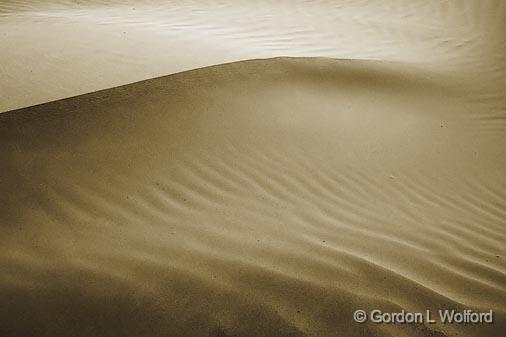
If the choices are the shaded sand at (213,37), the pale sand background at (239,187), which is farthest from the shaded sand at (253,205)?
the shaded sand at (213,37)

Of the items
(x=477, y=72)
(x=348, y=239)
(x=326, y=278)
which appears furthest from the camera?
(x=477, y=72)

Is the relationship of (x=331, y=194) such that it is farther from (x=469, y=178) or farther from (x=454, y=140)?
(x=454, y=140)

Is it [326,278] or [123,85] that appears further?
[123,85]

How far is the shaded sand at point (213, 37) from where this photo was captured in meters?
4.03

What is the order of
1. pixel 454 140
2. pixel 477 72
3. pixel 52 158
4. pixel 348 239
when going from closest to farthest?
1. pixel 348 239
2. pixel 52 158
3. pixel 454 140
4. pixel 477 72

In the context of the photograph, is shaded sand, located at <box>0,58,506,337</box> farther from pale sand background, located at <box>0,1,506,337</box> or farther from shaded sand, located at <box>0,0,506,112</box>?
shaded sand, located at <box>0,0,506,112</box>

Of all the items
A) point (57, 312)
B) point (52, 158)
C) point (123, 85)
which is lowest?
point (57, 312)

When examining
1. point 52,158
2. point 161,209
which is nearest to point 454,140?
point 161,209

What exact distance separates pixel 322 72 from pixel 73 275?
337cm

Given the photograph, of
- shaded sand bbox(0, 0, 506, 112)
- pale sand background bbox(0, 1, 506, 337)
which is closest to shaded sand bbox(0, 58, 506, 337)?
pale sand background bbox(0, 1, 506, 337)

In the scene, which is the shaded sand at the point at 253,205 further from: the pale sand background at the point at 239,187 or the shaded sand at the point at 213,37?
the shaded sand at the point at 213,37

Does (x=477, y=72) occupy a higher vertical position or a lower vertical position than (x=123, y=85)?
higher

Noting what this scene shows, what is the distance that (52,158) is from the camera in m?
2.98

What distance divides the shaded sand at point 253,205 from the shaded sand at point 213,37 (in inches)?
18.0
